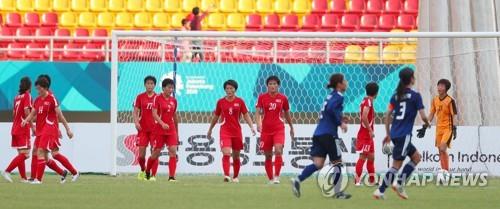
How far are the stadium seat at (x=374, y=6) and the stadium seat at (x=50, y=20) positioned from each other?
7.57 metres

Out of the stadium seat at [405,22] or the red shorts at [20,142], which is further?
the stadium seat at [405,22]

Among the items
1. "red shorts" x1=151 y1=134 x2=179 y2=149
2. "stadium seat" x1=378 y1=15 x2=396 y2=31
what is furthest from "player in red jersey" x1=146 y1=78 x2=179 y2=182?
"stadium seat" x1=378 y1=15 x2=396 y2=31

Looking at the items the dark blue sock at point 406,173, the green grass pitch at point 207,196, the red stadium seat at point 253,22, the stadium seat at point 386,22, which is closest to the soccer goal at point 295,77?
the green grass pitch at point 207,196

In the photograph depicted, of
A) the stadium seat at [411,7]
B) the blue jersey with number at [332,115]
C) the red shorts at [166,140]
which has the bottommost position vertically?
the red shorts at [166,140]

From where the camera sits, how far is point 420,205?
1394cm

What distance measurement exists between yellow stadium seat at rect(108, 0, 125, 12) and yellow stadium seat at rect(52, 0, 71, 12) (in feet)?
3.33

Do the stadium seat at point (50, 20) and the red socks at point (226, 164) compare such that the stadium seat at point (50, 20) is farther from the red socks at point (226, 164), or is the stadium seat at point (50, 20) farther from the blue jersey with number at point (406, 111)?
the blue jersey with number at point (406, 111)

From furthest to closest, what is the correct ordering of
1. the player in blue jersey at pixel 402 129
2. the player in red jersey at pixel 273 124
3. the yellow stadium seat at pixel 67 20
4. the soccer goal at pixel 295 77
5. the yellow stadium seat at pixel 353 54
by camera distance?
the yellow stadium seat at pixel 67 20
the yellow stadium seat at pixel 353 54
the soccer goal at pixel 295 77
the player in red jersey at pixel 273 124
the player in blue jersey at pixel 402 129

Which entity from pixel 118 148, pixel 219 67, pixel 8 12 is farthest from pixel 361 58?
pixel 8 12

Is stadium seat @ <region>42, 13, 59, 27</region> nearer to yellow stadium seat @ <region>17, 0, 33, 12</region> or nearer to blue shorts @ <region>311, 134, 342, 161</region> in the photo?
yellow stadium seat @ <region>17, 0, 33, 12</region>

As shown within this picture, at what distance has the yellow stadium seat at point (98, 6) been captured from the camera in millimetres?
30594

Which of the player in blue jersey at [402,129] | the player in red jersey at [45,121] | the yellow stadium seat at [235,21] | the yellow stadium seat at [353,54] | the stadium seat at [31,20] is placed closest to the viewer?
the player in blue jersey at [402,129]

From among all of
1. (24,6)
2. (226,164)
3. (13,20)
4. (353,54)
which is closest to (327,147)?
(226,164)

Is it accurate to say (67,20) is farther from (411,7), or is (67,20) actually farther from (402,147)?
(402,147)
